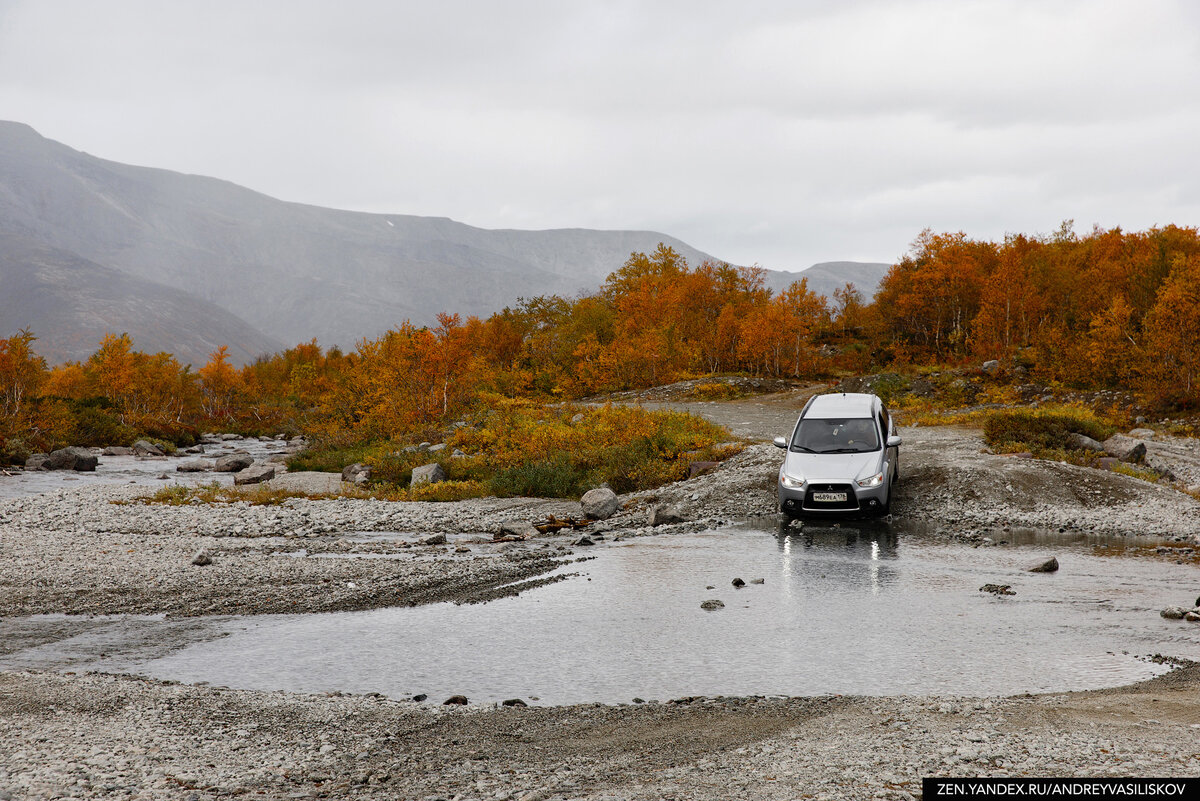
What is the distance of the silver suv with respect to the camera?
15227mm

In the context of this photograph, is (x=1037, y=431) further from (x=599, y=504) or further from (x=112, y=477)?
(x=112, y=477)

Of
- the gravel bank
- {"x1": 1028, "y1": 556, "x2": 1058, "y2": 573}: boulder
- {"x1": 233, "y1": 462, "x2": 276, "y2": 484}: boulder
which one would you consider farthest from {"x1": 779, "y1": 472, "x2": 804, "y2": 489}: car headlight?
{"x1": 233, "y1": 462, "x2": 276, "y2": 484}: boulder

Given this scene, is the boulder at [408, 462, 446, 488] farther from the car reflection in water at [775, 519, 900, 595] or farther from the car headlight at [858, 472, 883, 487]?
the car headlight at [858, 472, 883, 487]

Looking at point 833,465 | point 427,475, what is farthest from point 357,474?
point 833,465

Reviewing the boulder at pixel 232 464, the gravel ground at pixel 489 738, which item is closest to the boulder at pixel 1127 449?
the gravel ground at pixel 489 738

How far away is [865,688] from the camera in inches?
279

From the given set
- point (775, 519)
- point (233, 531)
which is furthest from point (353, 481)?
point (775, 519)

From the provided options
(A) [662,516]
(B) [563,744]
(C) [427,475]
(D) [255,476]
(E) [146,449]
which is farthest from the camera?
(E) [146,449]

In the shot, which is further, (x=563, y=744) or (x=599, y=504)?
(x=599, y=504)

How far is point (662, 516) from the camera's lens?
56.1 feet

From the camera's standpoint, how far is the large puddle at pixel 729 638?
291 inches

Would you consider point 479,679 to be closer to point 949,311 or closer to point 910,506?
point 910,506

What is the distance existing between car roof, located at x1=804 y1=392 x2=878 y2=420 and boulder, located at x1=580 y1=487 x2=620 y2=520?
494cm

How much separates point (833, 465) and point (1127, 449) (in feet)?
33.1
